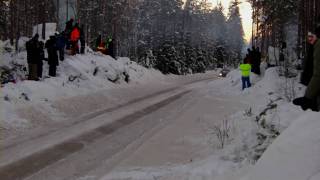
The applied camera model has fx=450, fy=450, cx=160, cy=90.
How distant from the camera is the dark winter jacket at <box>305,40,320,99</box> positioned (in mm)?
5621

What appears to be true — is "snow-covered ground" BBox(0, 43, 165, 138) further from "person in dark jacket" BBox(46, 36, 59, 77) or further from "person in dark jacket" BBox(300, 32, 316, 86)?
"person in dark jacket" BBox(300, 32, 316, 86)

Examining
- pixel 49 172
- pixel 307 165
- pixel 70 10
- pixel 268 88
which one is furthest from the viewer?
pixel 70 10

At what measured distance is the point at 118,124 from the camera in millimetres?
13062

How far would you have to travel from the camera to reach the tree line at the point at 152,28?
54.0 m

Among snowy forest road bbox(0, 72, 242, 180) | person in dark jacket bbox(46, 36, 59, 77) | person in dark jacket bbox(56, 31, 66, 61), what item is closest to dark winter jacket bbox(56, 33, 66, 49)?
person in dark jacket bbox(56, 31, 66, 61)

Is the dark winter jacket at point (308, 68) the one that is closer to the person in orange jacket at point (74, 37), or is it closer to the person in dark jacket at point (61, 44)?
the person in dark jacket at point (61, 44)

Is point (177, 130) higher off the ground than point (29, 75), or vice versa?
point (29, 75)

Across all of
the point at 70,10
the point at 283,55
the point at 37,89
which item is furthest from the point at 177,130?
the point at 70,10

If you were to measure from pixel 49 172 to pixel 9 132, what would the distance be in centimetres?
409

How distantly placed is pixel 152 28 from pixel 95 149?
6052 cm

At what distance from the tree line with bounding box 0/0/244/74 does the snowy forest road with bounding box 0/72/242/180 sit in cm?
2040

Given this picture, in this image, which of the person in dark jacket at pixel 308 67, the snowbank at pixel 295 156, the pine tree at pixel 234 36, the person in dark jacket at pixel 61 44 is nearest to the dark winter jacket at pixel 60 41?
the person in dark jacket at pixel 61 44

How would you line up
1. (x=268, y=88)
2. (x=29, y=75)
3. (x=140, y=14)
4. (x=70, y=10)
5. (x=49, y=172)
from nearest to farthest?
(x=49, y=172) < (x=29, y=75) < (x=268, y=88) < (x=70, y=10) < (x=140, y=14)

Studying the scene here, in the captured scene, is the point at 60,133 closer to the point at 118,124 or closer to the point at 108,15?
the point at 118,124
